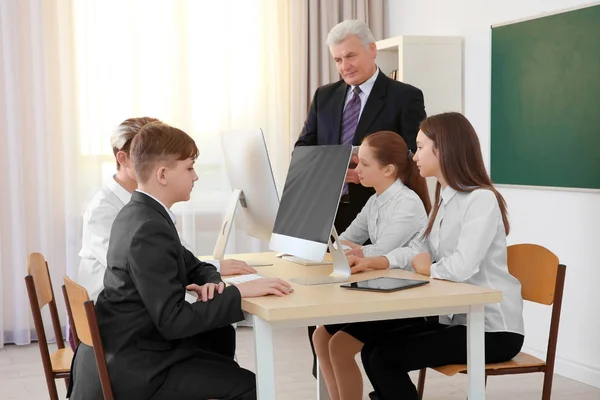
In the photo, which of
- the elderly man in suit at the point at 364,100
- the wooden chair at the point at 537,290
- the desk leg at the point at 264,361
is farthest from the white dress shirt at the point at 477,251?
the elderly man in suit at the point at 364,100

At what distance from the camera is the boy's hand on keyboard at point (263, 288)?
83.8 inches

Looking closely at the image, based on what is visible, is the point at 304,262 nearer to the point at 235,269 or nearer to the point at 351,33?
the point at 235,269

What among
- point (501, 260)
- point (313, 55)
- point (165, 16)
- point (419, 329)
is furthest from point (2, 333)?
point (501, 260)

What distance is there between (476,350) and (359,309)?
38 centimetres

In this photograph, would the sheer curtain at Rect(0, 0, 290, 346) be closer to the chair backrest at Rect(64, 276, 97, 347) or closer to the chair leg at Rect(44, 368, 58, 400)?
the chair leg at Rect(44, 368, 58, 400)

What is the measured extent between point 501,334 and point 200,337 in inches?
33.9

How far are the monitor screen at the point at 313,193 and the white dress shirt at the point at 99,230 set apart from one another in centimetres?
55

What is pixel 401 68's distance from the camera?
15.3 feet

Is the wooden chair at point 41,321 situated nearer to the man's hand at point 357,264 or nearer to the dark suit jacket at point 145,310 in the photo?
the dark suit jacket at point 145,310

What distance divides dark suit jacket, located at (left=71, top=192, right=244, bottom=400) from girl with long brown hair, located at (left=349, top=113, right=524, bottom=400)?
573mm

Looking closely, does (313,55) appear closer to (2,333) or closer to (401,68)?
(401,68)

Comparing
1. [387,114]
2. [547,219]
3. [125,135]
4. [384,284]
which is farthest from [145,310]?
[547,219]

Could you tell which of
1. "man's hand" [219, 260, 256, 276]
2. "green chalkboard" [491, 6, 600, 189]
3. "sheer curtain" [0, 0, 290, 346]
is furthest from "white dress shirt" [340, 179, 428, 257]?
"sheer curtain" [0, 0, 290, 346]

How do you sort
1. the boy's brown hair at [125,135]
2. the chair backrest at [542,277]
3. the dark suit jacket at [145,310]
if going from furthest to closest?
the boy's brown hair at [125,135] < the chair backrest at [542,277] < the dark suit jacket at [145,310]
